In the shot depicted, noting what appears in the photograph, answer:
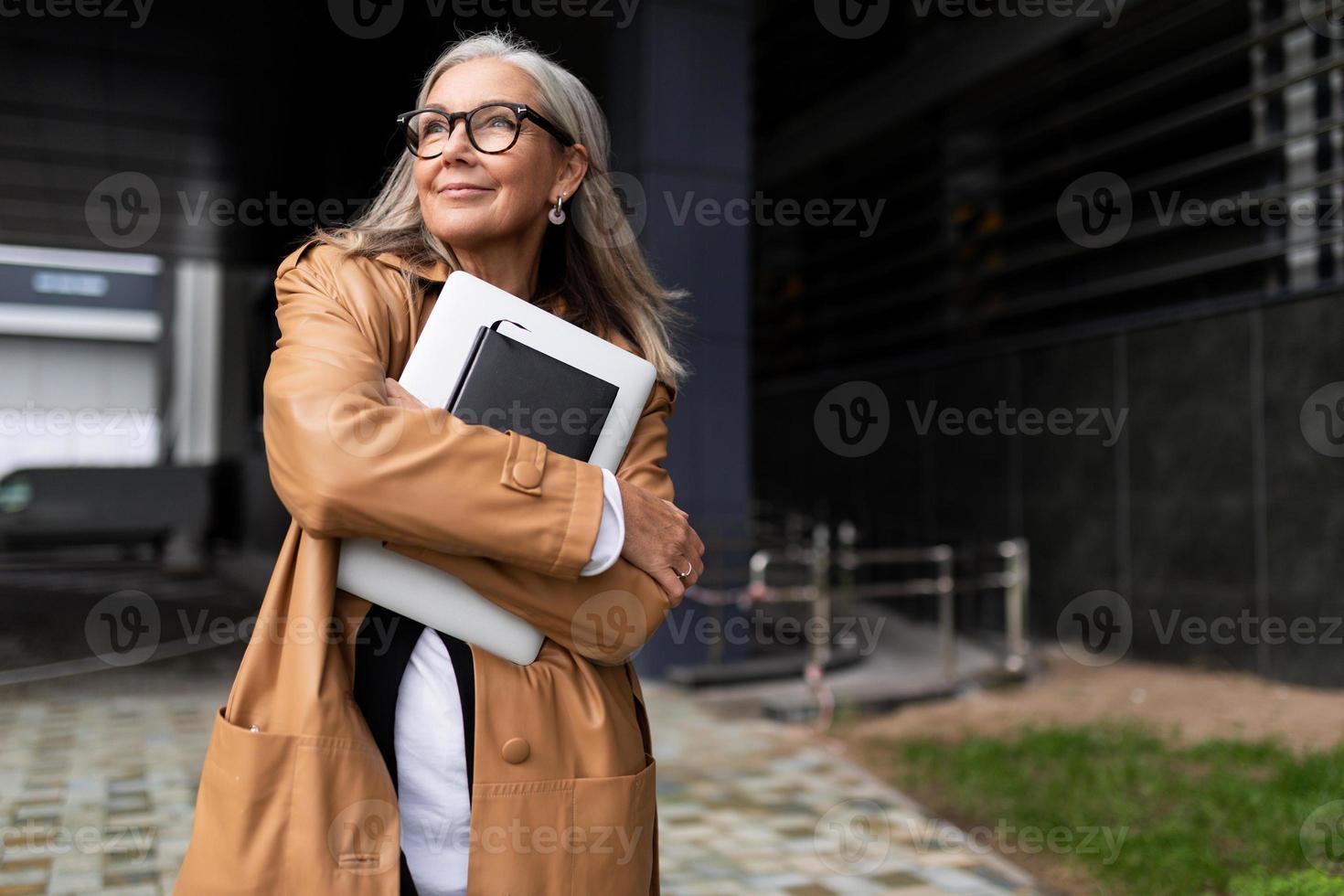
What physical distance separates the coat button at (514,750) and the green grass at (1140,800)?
10.8ft

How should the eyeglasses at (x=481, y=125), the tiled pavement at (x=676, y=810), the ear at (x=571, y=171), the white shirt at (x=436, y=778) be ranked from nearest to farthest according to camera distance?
the white shirt at (x=436, y=778) → the eyeglasses at (x=481, y=125) → the ear at (x=571, y=171) → the tiled pavement at (x=676, y=810)

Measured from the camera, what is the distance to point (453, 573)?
1449 millimetres

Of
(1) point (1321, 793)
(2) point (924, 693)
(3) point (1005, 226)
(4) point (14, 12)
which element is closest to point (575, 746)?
(1) point (1321, 793)

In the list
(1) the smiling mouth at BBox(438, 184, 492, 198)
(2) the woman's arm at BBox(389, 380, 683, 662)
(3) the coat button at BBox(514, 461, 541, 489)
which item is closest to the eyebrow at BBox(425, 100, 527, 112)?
(1) the smiling mouth at BBox(438, 184, 492, 198)

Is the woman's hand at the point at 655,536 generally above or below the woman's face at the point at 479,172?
below

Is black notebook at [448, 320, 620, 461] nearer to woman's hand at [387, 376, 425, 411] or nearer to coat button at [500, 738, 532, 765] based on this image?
woman's hand at [387, 376, 425, 411]

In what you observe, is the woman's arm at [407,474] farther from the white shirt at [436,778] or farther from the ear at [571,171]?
the ear at [571,171]

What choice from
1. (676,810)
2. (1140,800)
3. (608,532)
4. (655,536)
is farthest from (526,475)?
(1140,800)

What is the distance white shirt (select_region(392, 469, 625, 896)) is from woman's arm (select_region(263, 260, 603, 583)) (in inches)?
2.4

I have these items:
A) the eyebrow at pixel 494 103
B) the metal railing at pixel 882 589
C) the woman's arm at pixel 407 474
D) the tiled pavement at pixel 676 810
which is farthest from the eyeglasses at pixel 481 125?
the metal railing at pixel 882 589

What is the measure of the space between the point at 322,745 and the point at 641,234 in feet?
23.7

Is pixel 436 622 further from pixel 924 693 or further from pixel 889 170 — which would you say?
pixel 889 170

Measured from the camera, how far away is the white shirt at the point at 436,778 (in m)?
1.47

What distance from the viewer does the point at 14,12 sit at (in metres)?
7.61
